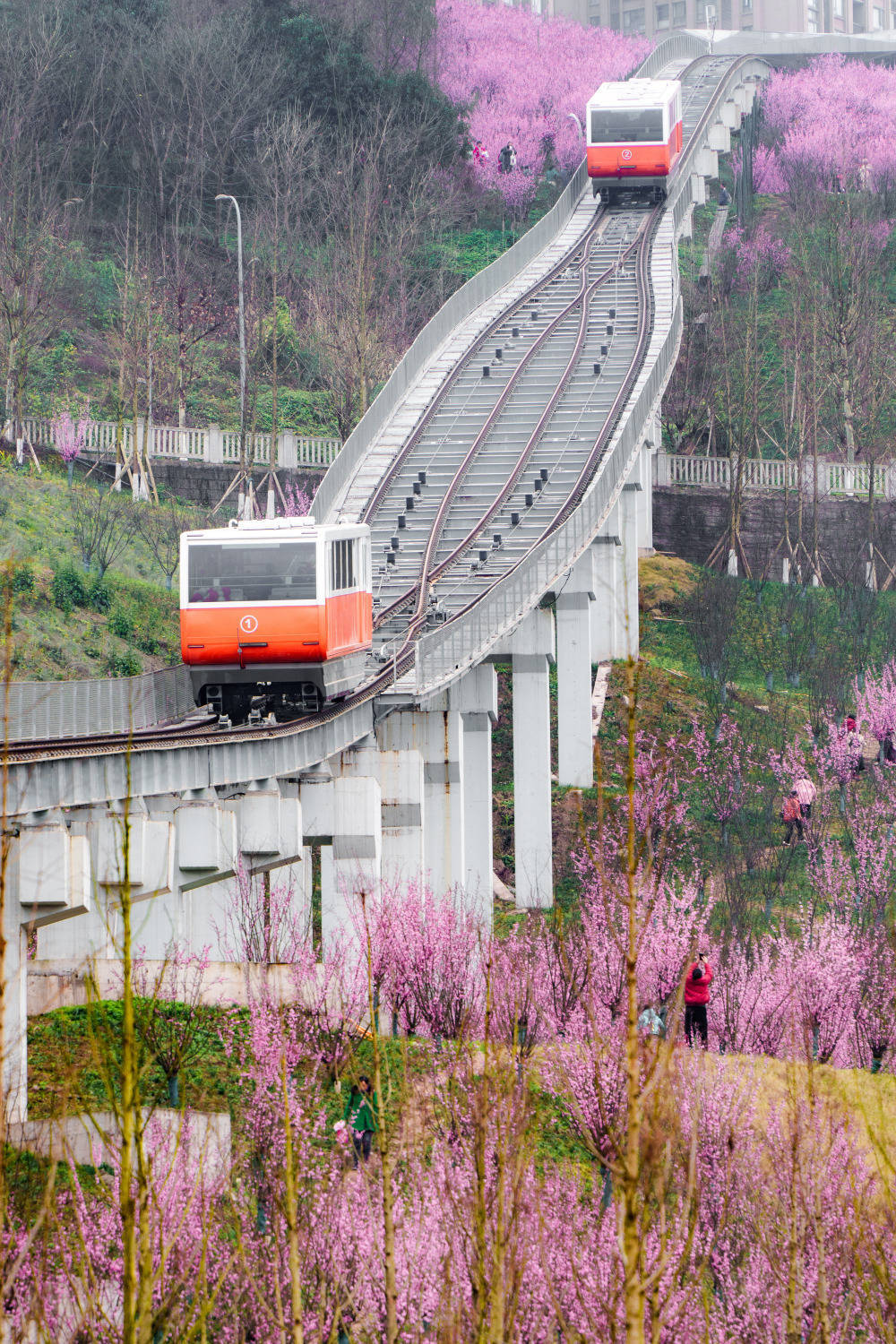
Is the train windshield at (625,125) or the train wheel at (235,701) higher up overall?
the train windshield at (625,125)

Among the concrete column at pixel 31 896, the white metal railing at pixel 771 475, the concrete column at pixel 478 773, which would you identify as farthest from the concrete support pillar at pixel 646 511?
the concrete column at pixel 31 896

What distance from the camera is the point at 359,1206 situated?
18391mm

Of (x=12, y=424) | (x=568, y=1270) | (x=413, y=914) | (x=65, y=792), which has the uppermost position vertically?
(x=12, y=424)

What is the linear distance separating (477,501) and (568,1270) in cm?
2979

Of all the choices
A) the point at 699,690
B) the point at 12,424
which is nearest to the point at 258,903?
the point at 699,690

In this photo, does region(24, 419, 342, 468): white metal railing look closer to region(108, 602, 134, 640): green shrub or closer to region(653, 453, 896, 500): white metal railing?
region(108, 602, 134, 640): green shrub

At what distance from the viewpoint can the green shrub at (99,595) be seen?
47.2 meters

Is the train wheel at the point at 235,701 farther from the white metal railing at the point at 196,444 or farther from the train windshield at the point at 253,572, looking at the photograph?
the white metal railing at the point at 196,444

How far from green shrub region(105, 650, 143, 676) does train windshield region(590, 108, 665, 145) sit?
2710 centimetres

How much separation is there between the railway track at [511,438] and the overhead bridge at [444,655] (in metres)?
0.08

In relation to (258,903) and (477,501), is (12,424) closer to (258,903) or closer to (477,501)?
(477,501)

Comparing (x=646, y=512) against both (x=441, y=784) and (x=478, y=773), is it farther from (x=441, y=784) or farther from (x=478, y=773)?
(x=441, y=784)

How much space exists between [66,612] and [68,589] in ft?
2.55

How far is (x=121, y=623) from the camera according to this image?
4691 centimetres
